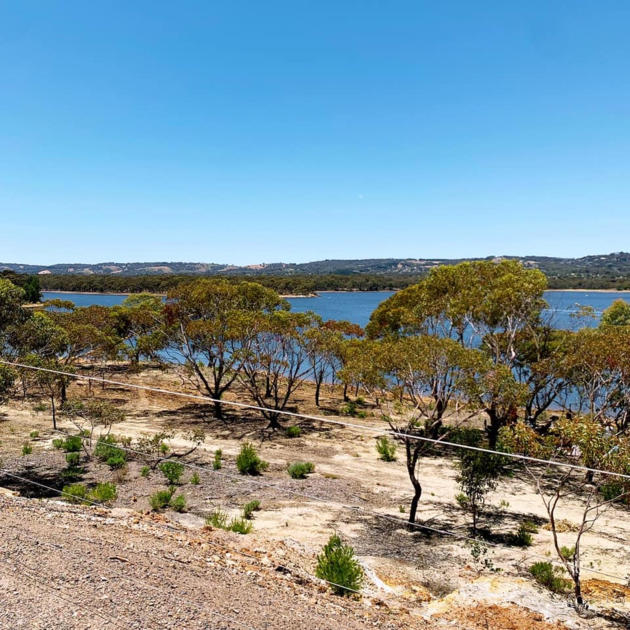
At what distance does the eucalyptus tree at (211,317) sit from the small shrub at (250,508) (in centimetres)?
1314

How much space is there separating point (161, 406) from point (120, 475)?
17033 mm

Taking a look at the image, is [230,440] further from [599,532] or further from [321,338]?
[599,532]

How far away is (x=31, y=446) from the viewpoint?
21.6 m

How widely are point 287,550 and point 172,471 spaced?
8.84m

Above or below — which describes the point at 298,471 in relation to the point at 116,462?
below

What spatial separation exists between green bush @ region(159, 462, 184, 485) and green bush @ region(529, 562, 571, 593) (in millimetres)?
12068

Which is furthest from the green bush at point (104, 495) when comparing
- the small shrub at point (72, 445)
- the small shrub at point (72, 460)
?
the small shrub at point (72, 445)

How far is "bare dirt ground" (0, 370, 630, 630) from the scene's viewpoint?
650 cm

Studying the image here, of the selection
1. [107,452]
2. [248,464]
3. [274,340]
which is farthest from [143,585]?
[274,340]

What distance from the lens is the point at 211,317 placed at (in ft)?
104

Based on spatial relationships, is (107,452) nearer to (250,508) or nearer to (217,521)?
(250,508)

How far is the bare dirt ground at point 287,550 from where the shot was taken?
650 cm

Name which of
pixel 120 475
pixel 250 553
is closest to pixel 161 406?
pixel 120 475

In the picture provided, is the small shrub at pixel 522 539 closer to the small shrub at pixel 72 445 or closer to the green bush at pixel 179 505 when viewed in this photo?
the green bush at pixel 179 505
